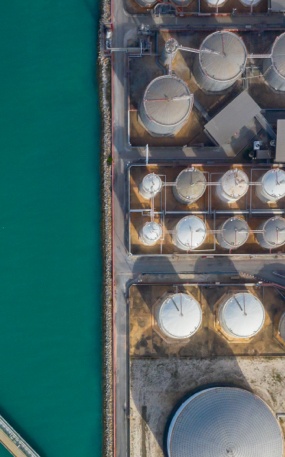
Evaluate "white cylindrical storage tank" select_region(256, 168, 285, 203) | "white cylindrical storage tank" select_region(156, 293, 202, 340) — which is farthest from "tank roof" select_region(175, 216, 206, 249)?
"white cylindrical storage tank" select_region(256, 168, 285, 203)

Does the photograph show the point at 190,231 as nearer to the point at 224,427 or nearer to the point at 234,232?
the point at 234,232

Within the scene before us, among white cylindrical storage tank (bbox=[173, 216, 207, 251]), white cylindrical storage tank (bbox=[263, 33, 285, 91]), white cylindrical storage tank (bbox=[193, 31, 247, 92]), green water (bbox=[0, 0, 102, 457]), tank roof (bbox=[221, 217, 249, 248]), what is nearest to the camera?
white cylindrical storage tank (bbox=[173, 216, 207, 251])

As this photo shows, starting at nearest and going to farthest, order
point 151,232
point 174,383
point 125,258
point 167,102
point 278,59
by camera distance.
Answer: point 167,102 < point 151,232 < point 278,59 < point 174,383 < point 125,258

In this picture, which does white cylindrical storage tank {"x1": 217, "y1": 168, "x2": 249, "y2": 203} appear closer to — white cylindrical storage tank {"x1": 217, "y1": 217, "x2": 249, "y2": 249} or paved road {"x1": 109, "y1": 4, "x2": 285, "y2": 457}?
white cylindrical storage tank {"x1": 217, "y1": 217, "x2": 249, "y2": 249}

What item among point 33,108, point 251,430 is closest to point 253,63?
point 33,108

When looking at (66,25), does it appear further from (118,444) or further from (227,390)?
(118,444)

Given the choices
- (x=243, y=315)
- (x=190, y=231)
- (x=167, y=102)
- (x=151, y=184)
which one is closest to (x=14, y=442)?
(x=243, y=315)
